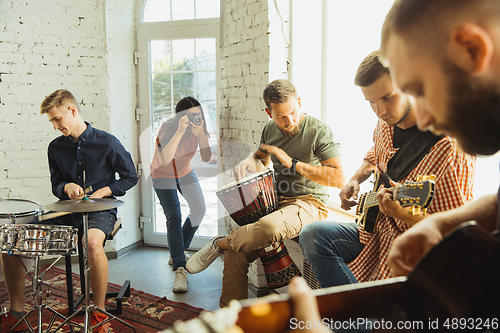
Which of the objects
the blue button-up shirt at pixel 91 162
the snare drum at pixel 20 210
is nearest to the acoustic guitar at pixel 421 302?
the snare drum at pixel 20 210

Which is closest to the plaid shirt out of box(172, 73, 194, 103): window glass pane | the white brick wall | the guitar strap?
the guitar strap

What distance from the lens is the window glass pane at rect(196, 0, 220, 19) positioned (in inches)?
145

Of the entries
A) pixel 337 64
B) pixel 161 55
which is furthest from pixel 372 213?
pixel 161 55

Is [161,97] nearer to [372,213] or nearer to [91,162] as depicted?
[91,162]

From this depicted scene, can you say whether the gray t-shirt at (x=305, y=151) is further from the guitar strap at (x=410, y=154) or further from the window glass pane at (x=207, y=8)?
the window glass pane at (x=207, y=8)

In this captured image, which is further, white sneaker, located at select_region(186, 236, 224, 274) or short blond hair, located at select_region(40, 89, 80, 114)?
short blond hair, located at select_region(40, 89, 80, 114)

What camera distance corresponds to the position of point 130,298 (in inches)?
117

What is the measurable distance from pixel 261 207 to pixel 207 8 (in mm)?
2357

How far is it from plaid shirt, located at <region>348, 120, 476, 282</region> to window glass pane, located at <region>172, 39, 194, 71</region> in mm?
2476

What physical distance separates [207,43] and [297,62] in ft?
4.11

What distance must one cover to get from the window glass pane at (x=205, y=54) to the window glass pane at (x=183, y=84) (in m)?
0.15

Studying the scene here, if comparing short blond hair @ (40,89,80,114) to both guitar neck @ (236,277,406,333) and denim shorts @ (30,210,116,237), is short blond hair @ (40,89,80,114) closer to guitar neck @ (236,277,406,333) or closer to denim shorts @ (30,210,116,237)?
denim shorts @ (30,210,116,237)

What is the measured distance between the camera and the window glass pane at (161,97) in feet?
13.0

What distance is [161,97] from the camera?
3.99 metres
